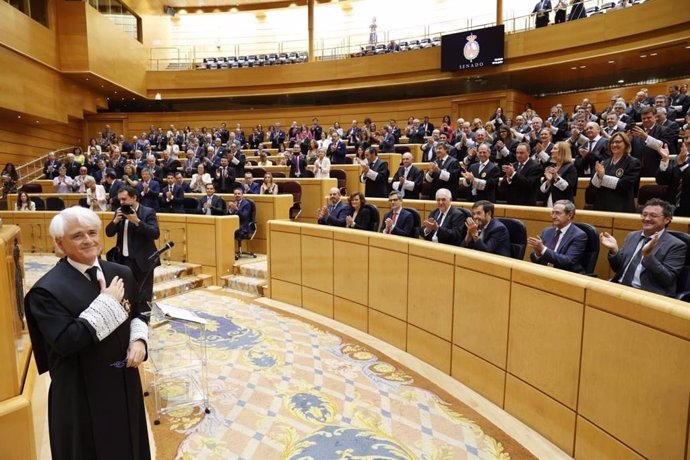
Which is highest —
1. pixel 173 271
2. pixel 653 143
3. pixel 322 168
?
pixel 653 143

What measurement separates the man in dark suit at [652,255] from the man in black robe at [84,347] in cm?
239

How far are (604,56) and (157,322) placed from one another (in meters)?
10.6

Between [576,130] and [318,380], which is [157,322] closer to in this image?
[318,380]

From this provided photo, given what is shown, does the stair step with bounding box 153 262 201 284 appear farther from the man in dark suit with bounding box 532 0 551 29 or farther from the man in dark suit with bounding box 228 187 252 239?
the man in dark suit with bounding box 532 0 551 29

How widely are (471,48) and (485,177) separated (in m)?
8.06

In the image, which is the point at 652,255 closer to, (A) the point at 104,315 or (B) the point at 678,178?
(B) the point at 678,178

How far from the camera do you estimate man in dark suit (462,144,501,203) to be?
4.80 m

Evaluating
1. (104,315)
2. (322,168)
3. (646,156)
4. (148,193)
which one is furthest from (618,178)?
(148,193)

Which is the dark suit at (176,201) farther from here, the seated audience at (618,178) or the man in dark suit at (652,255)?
the man in dark suit at (652,255)

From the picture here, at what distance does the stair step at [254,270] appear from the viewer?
19.0 ft

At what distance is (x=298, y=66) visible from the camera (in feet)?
48.1

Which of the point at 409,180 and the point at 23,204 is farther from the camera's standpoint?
the point at 23,204

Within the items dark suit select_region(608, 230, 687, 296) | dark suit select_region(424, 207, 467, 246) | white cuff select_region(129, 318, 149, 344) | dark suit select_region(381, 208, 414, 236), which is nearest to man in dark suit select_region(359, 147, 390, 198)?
dark suit select_region(381, 208, 414, 236)

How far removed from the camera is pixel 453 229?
3793mm
